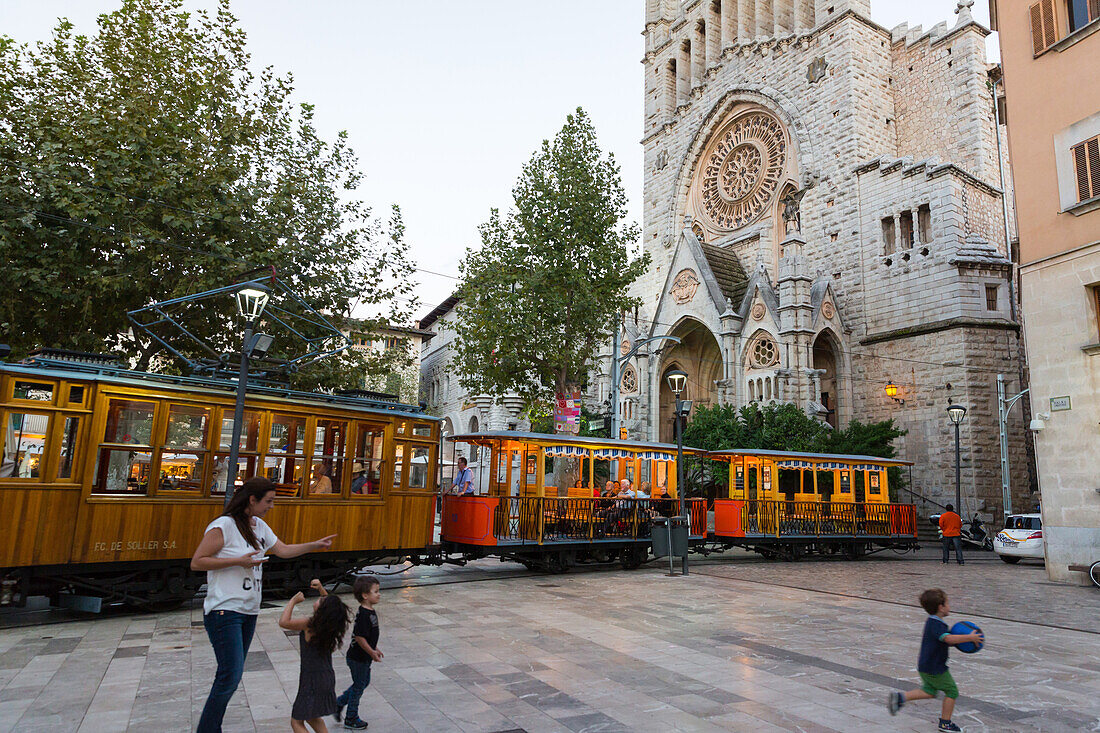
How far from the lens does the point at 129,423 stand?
357 inches

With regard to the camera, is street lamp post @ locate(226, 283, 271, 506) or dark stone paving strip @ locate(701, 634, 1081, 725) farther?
street lamp post @ locate(226, 283, 271, 506)

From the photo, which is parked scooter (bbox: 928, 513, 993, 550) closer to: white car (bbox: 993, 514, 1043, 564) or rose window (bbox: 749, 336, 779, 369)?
white car (bbox: 993, 514, 1043, 564)

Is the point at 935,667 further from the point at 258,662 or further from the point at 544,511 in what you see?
the point at 544,511

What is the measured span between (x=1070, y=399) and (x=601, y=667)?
37.9ft

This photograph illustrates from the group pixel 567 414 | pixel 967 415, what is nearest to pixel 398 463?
pixel 567 414

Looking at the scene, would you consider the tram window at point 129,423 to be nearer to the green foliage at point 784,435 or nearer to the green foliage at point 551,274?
the green foliage at point 551,274

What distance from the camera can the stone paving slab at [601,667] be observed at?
17.0ft

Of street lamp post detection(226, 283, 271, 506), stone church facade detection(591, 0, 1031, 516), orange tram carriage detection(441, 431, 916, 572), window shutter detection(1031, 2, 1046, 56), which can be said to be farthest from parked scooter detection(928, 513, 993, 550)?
street lamp post detection(226, 283, 271, 506)

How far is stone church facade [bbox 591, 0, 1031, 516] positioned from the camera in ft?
79.7

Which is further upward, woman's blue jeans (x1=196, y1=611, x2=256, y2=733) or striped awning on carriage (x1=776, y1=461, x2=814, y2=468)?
striped awning on carriage (x1=776, y1=461, x2=814, y2=468)

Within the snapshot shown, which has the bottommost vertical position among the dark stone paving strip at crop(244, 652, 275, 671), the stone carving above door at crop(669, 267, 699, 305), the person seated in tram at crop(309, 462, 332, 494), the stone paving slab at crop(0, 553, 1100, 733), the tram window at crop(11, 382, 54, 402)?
the dark stone paving strip at crop(244, 652, 275, 671)

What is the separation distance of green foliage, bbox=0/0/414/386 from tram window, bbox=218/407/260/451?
514cm

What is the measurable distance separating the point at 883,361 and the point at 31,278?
84.9 feet

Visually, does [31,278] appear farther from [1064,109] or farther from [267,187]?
[1064,109]
